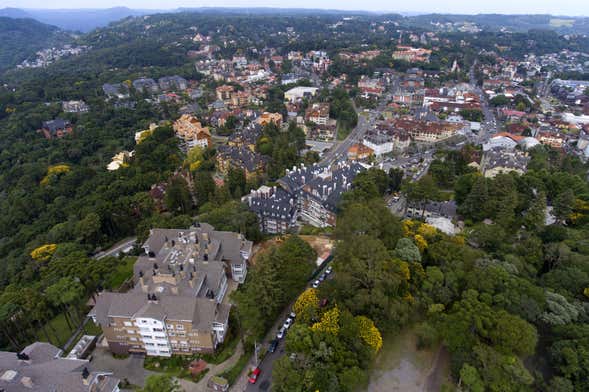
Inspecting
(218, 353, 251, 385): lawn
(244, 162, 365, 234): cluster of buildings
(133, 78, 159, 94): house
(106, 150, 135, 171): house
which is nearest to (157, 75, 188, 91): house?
(133, 78, 159, 94): house

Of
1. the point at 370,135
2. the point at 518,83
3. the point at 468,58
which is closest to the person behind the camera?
the point at 370,135

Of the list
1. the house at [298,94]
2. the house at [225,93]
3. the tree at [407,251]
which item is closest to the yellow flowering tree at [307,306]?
the tree at [407,251]

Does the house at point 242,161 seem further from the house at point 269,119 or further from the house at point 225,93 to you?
the house at point 225,93

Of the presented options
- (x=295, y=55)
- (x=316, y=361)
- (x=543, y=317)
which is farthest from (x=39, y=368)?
(x=295, y=55)

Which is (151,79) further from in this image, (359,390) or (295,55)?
(359,390)

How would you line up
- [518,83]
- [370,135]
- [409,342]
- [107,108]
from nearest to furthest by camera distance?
[409,342] < [370,135] < [107,108] < [518,83]

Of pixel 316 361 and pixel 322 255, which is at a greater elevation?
pixel 316 361
